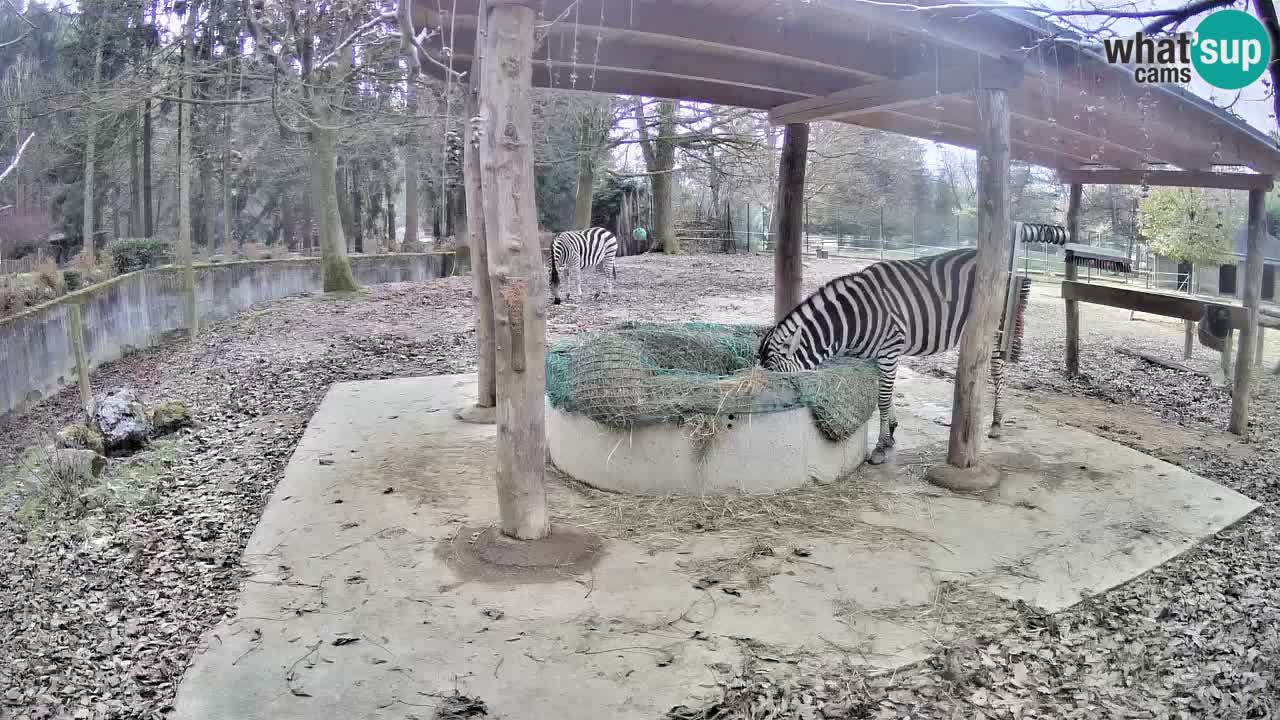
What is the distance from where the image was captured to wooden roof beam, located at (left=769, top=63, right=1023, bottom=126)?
511 cm

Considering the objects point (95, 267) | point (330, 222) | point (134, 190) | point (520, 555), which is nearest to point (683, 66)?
point (520, 555)

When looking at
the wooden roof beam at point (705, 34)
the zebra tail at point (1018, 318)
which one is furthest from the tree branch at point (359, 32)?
the zebra tail at point (1018, 318)

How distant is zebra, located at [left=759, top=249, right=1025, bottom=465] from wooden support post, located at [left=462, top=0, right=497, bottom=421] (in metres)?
Answer: 2.12

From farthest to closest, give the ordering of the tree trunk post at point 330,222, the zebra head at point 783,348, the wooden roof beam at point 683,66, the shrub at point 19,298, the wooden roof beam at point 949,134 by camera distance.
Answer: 1. the tree trunk post at point 330,222
2. the shrub at point 19,298
3. the wooden roof beam at point 949,134
4. the zebra head at point 783,348
5. the wooden roof beam at point 683,66

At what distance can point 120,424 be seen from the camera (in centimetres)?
610

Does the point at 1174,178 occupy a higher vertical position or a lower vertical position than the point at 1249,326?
higher

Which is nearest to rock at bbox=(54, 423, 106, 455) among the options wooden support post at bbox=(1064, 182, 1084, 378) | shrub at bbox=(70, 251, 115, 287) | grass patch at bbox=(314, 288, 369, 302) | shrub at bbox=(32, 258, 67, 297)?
shrub at bbox=(32, 258, 67, 297)

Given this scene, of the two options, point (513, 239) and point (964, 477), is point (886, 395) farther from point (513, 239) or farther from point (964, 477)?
point (513, 239)

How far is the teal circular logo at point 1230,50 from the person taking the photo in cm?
352

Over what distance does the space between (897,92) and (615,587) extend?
13.1 feet

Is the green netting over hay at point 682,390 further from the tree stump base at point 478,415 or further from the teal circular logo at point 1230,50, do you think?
the teal circular logo at point 1230,50

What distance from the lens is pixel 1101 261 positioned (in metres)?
8.21

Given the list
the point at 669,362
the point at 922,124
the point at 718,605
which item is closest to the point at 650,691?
the point at 718,605

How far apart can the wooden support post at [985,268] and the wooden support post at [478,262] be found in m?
2.96
